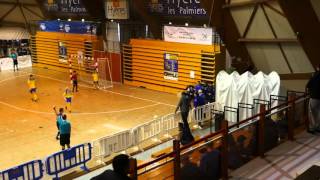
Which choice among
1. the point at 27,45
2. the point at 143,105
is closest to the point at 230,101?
the point at 143,105

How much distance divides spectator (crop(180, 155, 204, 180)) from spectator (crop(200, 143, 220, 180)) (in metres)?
0.17

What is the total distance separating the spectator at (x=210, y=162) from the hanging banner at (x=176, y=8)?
13371 mm

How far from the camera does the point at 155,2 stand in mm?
23531

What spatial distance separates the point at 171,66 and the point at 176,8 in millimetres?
3332

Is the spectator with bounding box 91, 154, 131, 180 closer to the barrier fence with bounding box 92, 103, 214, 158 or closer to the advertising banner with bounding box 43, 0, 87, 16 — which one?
the barrier fence with bounding box 92, 103, 214, 158

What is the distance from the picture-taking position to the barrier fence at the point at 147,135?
380 inches

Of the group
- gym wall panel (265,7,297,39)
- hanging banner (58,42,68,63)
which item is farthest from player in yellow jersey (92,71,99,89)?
gym wall panel (265,7,297,39)

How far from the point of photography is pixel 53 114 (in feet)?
60.2

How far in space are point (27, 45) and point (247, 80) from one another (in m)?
25.8

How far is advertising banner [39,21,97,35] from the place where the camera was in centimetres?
A: 2836

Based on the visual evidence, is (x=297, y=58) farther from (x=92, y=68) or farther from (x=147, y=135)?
(x=92, y=68)

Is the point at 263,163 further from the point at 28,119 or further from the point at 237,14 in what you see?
the point at 28,119

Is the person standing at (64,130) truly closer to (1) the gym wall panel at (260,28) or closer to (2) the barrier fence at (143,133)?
(2) the barrier fence at (143,133)

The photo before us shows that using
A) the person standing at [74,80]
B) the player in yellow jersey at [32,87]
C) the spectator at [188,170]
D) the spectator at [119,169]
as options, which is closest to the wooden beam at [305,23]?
the spectator at [188,170]
